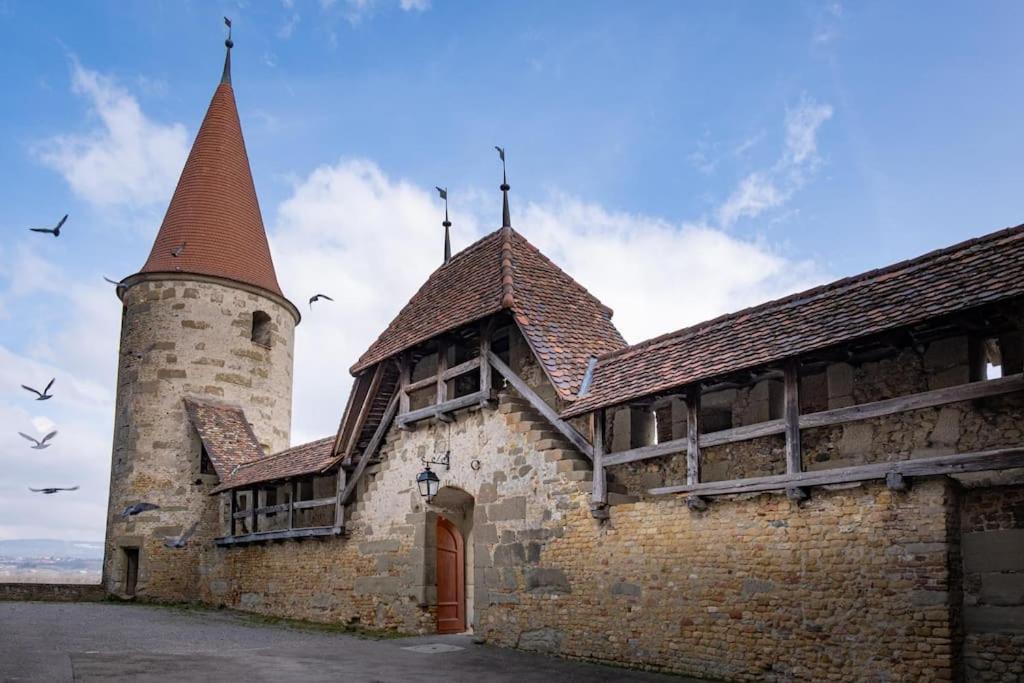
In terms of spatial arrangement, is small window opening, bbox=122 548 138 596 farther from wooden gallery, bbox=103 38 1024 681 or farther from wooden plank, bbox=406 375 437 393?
wooden plank, bbox=406 375 437 393

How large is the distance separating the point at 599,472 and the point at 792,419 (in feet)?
8.22

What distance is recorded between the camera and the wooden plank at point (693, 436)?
9.16m

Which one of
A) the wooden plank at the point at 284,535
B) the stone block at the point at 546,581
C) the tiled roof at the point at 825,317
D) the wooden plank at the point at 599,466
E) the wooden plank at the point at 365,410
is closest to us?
the tiled roof at the point at 825,317

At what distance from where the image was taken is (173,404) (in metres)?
20.4

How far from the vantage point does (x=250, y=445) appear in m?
20.3

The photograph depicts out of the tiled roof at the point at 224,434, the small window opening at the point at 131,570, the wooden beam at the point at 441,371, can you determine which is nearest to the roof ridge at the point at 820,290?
the wooden beam at the point at 441,371

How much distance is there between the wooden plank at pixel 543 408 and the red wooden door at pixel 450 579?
9.39 ft

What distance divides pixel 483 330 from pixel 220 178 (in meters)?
13.3

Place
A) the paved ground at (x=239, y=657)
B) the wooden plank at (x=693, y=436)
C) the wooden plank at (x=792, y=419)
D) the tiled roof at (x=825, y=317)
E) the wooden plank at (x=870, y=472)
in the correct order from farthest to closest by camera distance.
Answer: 1. the wooden plank at (x=693, y=436)
2. the paved ground at (x=239, y=657)
3. the wooden plank at (x=792, y=419)
4. the tiled roof at (x=825, y=317)
5. the wooden plank at (x=870, y=472)

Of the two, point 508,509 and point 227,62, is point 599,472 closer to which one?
point 508,509

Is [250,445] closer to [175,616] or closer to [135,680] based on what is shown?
[175,616]

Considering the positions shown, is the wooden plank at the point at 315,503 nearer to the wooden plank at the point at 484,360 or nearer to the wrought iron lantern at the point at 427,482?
the wrought iron lantern at the point at 427,482

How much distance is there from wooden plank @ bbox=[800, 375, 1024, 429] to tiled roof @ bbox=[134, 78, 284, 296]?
53.6 ft


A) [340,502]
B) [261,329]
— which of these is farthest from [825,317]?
[261,329]
